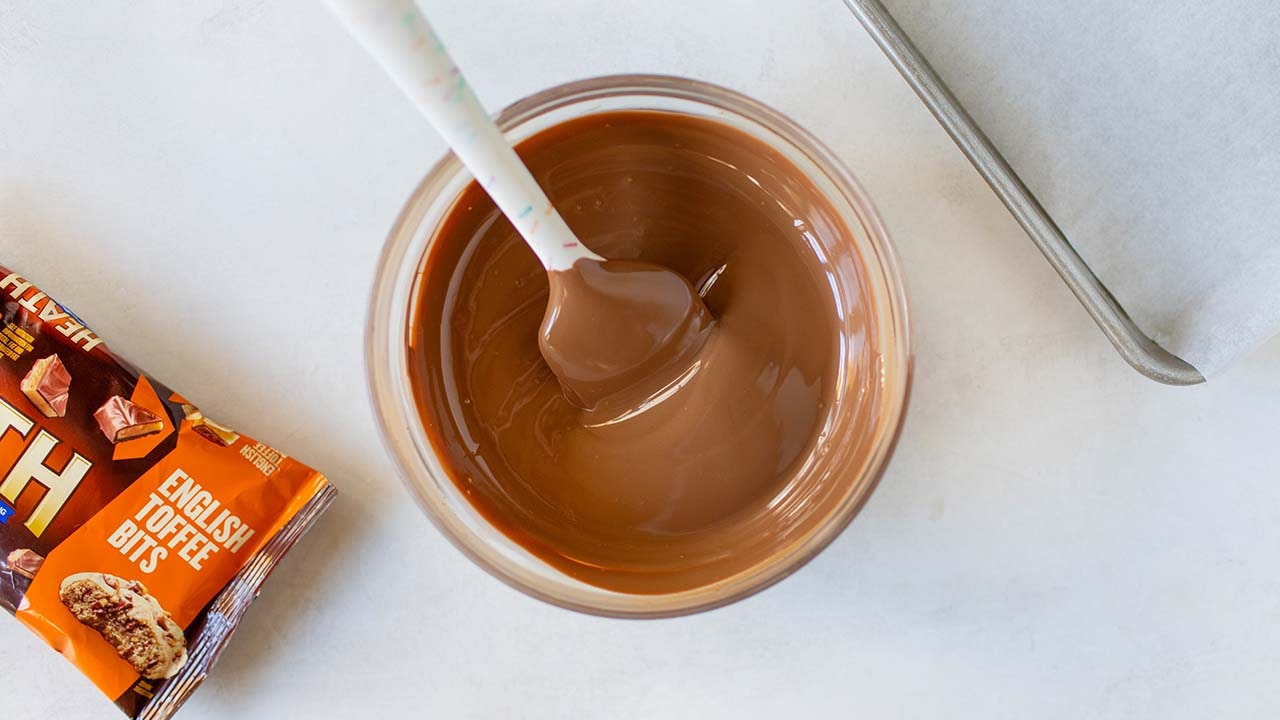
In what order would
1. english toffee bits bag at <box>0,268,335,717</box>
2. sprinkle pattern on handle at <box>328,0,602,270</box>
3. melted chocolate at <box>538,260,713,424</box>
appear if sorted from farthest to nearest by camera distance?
english toffee bits bag at <box>0,268,335,717</box> < melted chocolate at <box>538,260,713,424</box> < sprinkle pattern on handle at <box>328,0,602,270</box>

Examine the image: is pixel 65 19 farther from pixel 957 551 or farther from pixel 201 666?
pixel 957 551

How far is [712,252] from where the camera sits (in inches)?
33.0

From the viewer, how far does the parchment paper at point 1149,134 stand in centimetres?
91

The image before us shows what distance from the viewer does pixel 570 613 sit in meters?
0.93

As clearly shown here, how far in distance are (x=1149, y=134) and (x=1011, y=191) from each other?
18 cm

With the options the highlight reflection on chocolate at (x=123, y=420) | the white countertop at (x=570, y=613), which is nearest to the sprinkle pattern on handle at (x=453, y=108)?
the white countertop at (x=570, y=613)

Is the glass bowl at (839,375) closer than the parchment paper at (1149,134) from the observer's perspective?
Yes

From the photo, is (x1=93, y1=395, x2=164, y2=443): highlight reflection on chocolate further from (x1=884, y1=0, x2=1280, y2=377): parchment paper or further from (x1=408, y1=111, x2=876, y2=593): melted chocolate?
(x1=884, y1=0, x2=1280, y2=377): parchment paper

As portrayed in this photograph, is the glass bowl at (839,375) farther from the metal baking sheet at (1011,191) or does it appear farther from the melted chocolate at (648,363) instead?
the metal baking sheet at (1011,191)

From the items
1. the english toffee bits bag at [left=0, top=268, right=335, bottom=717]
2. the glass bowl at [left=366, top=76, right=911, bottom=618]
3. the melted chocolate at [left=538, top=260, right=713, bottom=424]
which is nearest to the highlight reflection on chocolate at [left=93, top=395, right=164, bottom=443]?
the english toffee bits bag at [left=0, top=268, right=335, bottom=717]

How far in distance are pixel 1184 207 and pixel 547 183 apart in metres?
0.66

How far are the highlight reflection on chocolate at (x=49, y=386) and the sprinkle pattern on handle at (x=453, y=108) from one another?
527mm

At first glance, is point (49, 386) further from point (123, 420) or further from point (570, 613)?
point (570, 613)

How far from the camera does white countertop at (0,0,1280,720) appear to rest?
3.05 feet
